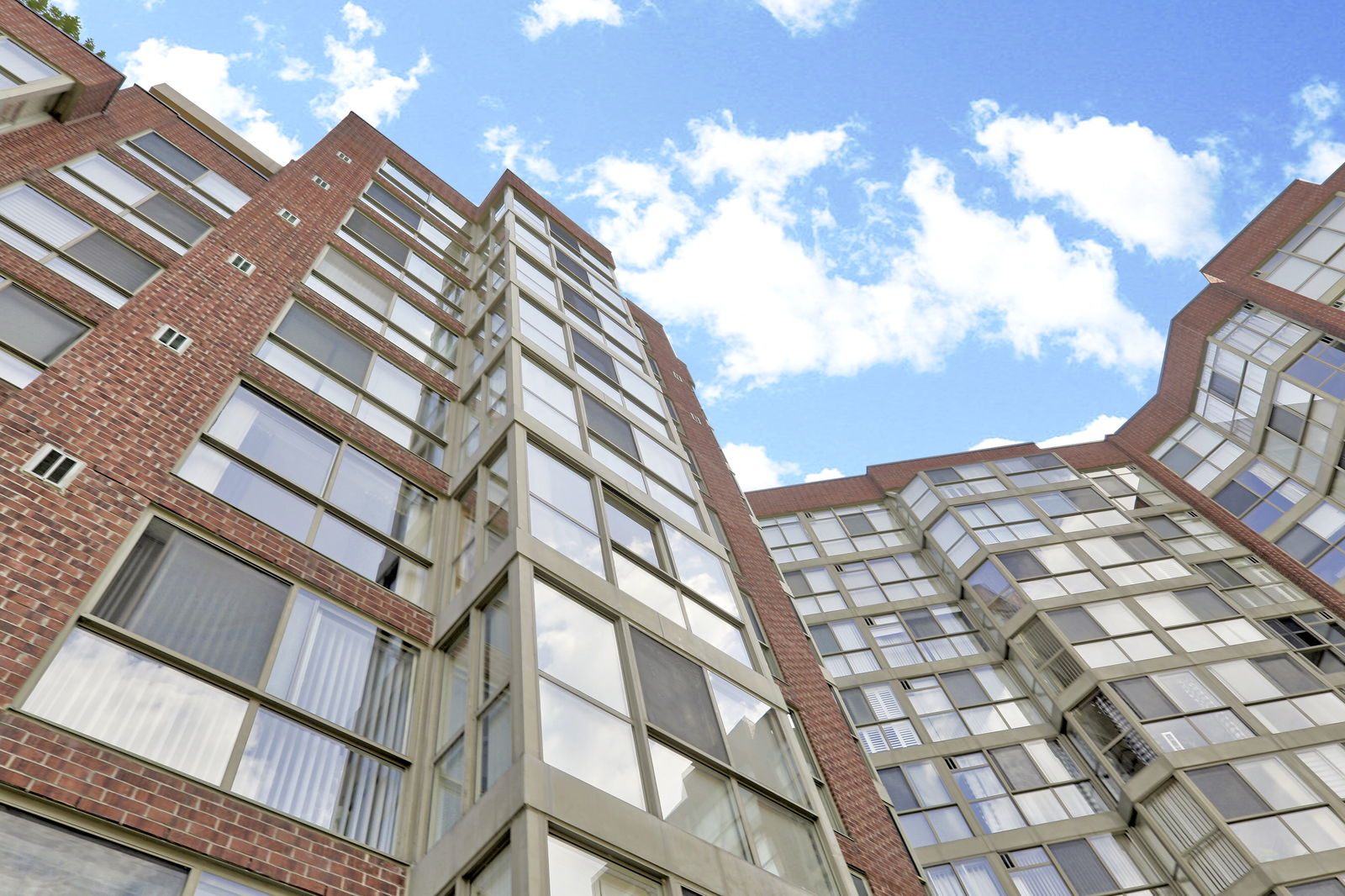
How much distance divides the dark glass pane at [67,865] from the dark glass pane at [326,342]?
9351mm

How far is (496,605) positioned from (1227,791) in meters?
19.7

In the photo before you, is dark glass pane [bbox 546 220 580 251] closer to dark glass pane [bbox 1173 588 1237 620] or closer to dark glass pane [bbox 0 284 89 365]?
dark glass pane [bbox 0 284 89 365]

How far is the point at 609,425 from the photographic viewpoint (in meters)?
16.0

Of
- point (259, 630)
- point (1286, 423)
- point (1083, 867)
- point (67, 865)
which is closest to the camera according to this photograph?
point (67, 865)

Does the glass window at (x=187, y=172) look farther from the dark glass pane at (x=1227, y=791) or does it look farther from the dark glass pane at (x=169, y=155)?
the dark glass pane at (x=1227, y=791)

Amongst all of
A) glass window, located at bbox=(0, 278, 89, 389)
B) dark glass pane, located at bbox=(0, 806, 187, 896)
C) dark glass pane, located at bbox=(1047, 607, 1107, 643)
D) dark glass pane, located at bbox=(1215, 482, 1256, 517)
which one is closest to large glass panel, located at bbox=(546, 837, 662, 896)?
dark glass pane, located at bbox=(0, 806, 187, 896)

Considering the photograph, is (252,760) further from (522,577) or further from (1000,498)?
(1000,498)

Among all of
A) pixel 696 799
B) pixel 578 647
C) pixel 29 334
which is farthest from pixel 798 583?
pixel 29 334

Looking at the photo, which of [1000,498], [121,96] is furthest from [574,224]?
[1000,498]

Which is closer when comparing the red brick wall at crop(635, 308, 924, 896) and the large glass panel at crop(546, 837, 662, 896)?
the large glass panel at crop(546, 837, 662, 896)

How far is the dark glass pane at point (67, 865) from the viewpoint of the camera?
5.89 meters

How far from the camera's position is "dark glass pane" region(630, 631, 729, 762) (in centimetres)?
963

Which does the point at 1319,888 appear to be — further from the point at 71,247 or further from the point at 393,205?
the point at 393,205

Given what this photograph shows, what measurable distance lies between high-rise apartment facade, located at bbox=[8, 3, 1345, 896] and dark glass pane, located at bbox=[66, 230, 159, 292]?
7 cm
